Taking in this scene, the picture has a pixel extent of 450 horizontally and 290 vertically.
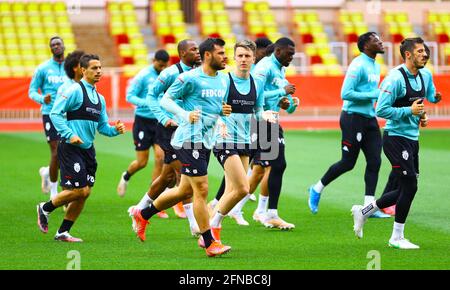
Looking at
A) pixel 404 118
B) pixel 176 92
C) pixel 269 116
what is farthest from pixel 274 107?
pixel 176 92

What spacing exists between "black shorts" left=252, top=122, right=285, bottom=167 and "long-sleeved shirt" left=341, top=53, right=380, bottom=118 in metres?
1.22

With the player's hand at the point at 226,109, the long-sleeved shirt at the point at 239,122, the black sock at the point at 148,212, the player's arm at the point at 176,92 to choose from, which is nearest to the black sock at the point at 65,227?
the black sock at the point at 148,212

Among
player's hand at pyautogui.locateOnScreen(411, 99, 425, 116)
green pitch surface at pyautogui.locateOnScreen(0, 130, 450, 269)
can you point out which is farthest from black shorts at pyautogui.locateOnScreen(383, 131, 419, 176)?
green pitch surface at pyautogui.locateOnScreen(0, 130, 450, 269)

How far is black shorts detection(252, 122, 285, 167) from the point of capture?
44.2ft

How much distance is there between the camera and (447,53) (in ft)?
121

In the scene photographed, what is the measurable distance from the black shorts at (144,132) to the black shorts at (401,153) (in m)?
4.84

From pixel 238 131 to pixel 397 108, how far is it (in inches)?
69.0

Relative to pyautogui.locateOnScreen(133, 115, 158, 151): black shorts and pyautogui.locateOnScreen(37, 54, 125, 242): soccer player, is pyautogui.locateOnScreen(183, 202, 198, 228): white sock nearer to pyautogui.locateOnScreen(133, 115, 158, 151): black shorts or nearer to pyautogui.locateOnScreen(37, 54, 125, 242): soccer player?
pyautogui.locateOnScreen(37, 54, 125, 242): soccer player

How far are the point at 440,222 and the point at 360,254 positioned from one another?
2726 millimetres

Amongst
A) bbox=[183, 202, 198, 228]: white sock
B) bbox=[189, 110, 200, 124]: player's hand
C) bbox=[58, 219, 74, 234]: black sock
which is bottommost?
bbox=[183, 202, 198, 228]: white sock

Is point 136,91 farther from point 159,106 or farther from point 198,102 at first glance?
point 198,102

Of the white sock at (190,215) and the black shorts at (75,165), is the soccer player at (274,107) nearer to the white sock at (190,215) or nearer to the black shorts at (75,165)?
the white sock at (190,215)

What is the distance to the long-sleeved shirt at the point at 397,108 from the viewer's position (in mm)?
11398

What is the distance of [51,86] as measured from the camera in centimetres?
1598
